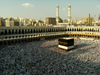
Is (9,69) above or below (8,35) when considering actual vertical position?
below

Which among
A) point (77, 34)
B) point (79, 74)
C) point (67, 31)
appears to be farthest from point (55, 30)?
point (79, 74)

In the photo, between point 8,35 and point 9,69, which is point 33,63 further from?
point 8,35

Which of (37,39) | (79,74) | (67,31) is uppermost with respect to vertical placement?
(67,31)

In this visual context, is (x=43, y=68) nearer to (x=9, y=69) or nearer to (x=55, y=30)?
(x=9, y=69)

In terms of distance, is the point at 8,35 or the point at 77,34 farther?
the point at 77,34

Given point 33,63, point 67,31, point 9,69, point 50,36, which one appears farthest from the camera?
point 67,31

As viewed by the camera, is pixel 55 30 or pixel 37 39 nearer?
pixel 37 39

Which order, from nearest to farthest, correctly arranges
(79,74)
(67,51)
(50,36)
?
(79,74) → (67,51) → (50,36)

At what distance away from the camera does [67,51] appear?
1906cm

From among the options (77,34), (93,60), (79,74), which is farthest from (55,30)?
(79,74)

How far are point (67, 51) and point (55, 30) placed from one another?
59.1ft

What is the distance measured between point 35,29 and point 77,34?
15.0 metres

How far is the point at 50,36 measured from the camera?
31.7 m

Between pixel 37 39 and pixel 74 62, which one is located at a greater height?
pixel 37 39
